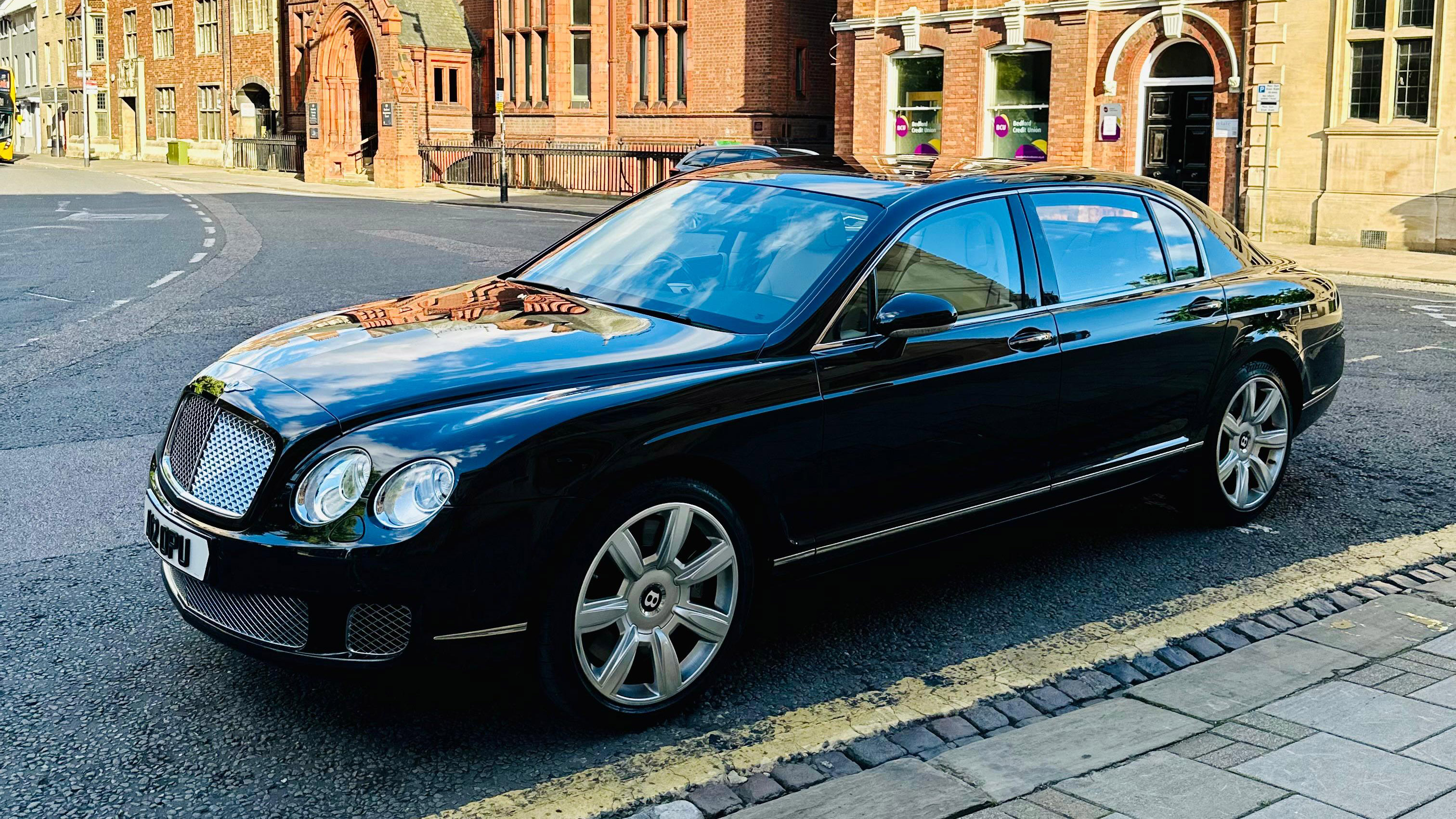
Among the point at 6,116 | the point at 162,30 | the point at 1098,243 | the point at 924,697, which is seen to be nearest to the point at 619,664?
the point at 924,697

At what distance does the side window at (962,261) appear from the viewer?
15.8 feet

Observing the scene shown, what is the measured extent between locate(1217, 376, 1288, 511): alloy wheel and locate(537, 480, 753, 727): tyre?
113 inches

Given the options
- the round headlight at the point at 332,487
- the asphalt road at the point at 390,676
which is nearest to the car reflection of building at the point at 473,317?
the round headlight at the point at 332,487

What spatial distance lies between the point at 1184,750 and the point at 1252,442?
2841mm

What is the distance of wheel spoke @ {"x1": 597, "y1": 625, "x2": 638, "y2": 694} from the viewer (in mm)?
3920

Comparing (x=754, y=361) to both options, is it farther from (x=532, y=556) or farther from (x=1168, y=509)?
(x=1168, y=509)

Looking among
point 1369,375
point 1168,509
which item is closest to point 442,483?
point 1168,509

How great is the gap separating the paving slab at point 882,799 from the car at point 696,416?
67 cm

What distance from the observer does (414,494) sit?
12.0 feet

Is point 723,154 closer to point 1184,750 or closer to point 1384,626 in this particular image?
point 1384,626

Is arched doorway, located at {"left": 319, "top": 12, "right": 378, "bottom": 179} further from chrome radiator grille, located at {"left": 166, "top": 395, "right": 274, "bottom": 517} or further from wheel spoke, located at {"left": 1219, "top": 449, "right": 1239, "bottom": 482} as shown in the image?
chrome radiator grille, located at {"left": 166, "top": 395, "right": 274, "bottom": 517}

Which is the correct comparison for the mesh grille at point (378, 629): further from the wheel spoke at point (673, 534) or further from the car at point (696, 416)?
the wheel spoke at point (673, 534)

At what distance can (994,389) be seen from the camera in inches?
196

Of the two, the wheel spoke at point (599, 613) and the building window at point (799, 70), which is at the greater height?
the building window at point (799, 70)
